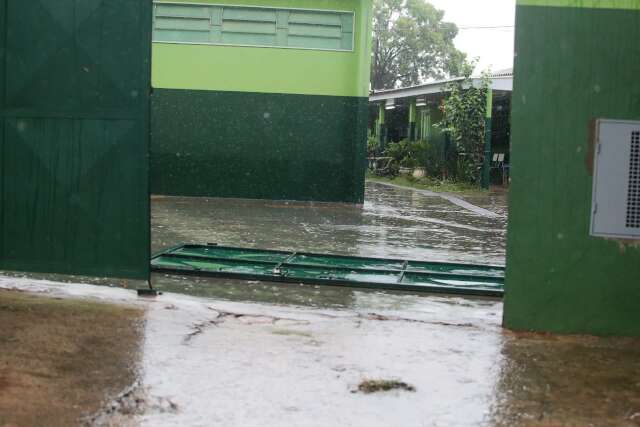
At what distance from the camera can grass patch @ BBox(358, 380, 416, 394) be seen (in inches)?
173

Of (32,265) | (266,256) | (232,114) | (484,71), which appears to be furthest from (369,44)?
(32,265)

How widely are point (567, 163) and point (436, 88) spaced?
20.4 metres

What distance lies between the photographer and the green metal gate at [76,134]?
6.39 meters

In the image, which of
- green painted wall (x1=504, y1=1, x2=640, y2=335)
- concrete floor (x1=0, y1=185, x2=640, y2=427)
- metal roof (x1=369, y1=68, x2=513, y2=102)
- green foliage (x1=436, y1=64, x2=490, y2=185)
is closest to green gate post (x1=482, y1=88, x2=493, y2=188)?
green foliage (x1=436, y1=64, x2=490, y2=185)

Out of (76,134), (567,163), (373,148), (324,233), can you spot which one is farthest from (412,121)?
(567,163)

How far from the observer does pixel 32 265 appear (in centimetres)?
659

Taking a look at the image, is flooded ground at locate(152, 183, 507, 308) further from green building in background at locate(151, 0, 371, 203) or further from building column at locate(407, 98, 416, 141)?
building column at locate(407, 98, 416, 141)

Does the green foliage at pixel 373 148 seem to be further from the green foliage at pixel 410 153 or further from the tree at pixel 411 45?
the tree at pixel 411 45

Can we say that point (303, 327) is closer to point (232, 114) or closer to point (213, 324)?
point (213, 324)

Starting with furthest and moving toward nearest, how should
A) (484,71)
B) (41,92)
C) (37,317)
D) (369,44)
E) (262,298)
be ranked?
(484,71), (369,44), (262,298), (41,92), (37,317)

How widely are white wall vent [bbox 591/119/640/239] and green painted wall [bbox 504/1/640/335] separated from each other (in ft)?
0.23

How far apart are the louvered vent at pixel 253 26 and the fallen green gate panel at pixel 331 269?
8815mm

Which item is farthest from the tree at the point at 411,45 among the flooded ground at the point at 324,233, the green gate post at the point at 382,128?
the flooded ground at the point at 324,233

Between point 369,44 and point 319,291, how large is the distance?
10.9 m
